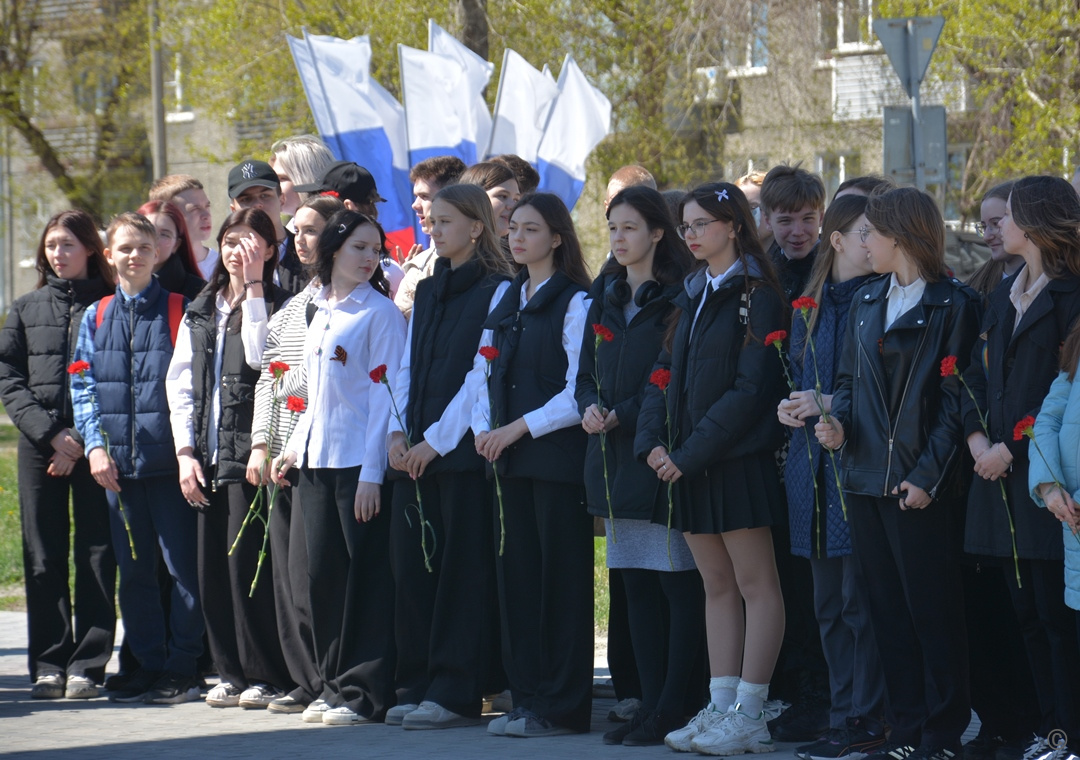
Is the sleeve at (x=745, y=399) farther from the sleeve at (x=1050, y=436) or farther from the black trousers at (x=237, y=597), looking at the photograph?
the black trousers at (x=237, y=597)

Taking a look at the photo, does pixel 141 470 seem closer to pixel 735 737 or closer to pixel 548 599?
pixel 548 599

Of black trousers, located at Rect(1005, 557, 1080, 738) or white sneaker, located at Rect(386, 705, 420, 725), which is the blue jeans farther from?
black trousers, located at Rect(1005, 557, 1080, 738)

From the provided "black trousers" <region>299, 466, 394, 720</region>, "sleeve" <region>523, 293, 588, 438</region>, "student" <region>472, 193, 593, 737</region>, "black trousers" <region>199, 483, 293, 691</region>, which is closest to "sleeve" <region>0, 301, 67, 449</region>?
"black trousers" <region>199, 483, 293, 691</region>

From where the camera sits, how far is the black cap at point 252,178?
760 cm

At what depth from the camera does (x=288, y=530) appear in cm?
659

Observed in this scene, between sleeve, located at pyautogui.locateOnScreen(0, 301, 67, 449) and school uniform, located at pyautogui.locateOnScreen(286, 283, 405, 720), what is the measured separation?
1529 millimetres

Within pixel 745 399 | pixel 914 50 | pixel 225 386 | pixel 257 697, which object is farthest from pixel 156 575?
pixel 914 50

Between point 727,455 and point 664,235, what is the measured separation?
1.07 metres

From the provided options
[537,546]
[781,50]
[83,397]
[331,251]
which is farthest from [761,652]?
[781,50]

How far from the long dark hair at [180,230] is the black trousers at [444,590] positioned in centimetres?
215

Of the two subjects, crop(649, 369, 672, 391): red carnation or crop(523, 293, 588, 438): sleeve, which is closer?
crop(649, 369, 672, 391): red carnation

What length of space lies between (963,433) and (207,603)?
373 cm

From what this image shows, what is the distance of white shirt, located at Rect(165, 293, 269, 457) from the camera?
6.73 m

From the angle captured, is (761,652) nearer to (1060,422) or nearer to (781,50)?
(1060,422)
